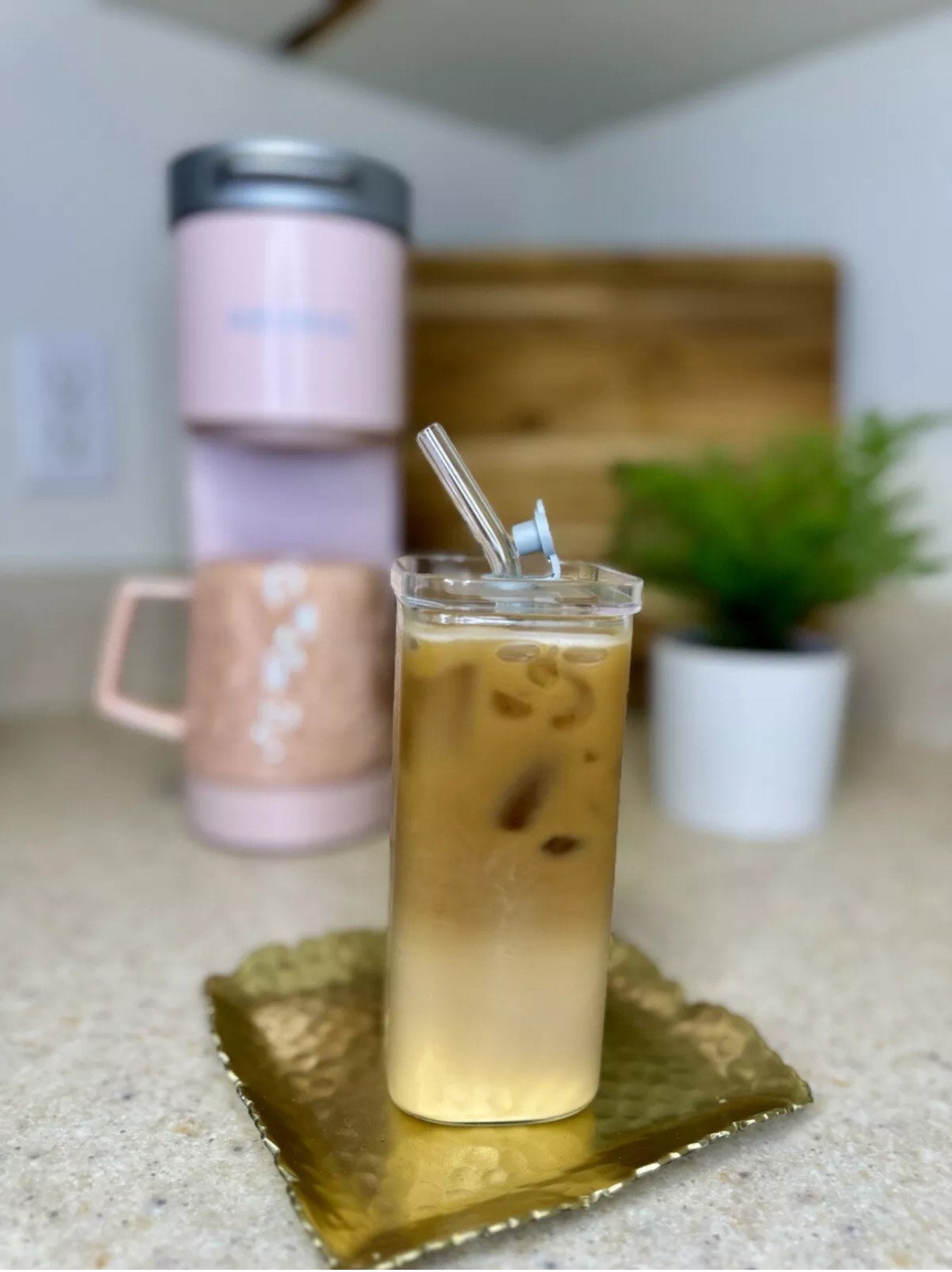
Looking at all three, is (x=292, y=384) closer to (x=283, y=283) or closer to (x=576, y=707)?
(x=283, y=283)

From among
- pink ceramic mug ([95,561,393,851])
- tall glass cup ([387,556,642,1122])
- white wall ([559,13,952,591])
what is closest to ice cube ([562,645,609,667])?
tall glass cup ([387,556,642,1122])

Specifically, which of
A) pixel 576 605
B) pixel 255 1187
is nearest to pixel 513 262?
pixel 576 605

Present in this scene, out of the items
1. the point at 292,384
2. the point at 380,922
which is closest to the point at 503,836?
the point at 380,922

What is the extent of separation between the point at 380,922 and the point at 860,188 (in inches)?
28.5

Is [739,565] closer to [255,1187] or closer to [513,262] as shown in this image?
[513,262]

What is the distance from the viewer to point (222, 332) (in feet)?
1.92

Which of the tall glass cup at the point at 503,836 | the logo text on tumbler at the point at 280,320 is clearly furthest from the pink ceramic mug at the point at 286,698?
the tall glass cup at the point at 503,836

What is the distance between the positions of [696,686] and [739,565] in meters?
0.08

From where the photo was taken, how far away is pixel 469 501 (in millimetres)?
353

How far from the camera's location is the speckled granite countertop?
11.8 inches

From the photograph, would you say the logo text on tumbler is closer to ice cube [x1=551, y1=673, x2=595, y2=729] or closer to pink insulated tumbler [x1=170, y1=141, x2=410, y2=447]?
pink insulated tumbler [x1=170, y1=141, x2=410, y2=447]

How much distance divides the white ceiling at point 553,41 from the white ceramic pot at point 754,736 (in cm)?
49

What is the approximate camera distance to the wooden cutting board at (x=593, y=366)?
830 mm

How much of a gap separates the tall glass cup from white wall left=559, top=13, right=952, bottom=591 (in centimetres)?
61
